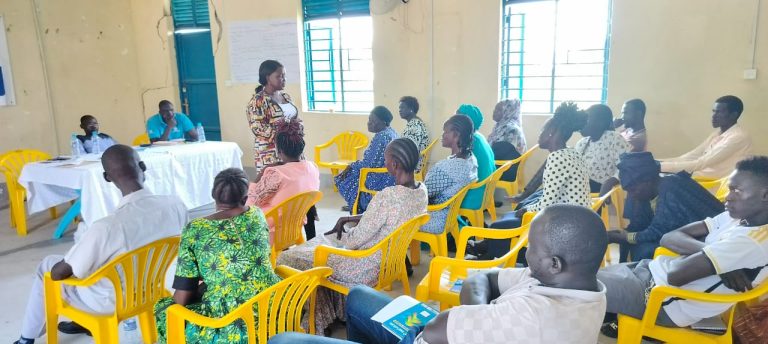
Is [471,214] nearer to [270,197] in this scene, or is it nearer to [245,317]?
[270,197]

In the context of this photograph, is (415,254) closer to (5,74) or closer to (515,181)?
(515,181)

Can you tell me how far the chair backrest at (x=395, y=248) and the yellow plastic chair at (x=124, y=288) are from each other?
0.94 meters

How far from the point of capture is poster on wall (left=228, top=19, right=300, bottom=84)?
614 cm

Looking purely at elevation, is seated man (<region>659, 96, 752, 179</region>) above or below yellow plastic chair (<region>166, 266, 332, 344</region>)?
above

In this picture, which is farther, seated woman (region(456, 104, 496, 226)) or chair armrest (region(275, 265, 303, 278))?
seated woman (region(456, 104, 496, 226))

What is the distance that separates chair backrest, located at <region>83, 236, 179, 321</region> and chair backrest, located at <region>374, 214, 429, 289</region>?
0.94m

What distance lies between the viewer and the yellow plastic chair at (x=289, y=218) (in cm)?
295

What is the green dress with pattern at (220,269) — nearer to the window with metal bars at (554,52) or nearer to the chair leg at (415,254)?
the chair leg at (415,254)

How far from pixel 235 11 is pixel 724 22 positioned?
534 centimetres

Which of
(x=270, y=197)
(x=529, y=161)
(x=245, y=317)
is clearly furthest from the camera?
(x=529, y=161)

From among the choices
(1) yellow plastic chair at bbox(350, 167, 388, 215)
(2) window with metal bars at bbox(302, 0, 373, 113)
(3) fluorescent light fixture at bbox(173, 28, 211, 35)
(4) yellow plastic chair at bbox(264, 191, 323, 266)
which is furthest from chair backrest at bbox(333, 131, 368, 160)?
(4) yellow plastic chair at bbox(264, 191, 323, 266)

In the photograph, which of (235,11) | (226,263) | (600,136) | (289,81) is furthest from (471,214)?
(235,11)

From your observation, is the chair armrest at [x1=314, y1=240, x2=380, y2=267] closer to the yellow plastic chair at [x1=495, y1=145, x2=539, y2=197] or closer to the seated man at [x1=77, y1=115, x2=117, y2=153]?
the yellow plastic chair at [x1=495, y1=145, x2=539, y2=197]

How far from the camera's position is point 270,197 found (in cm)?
308
